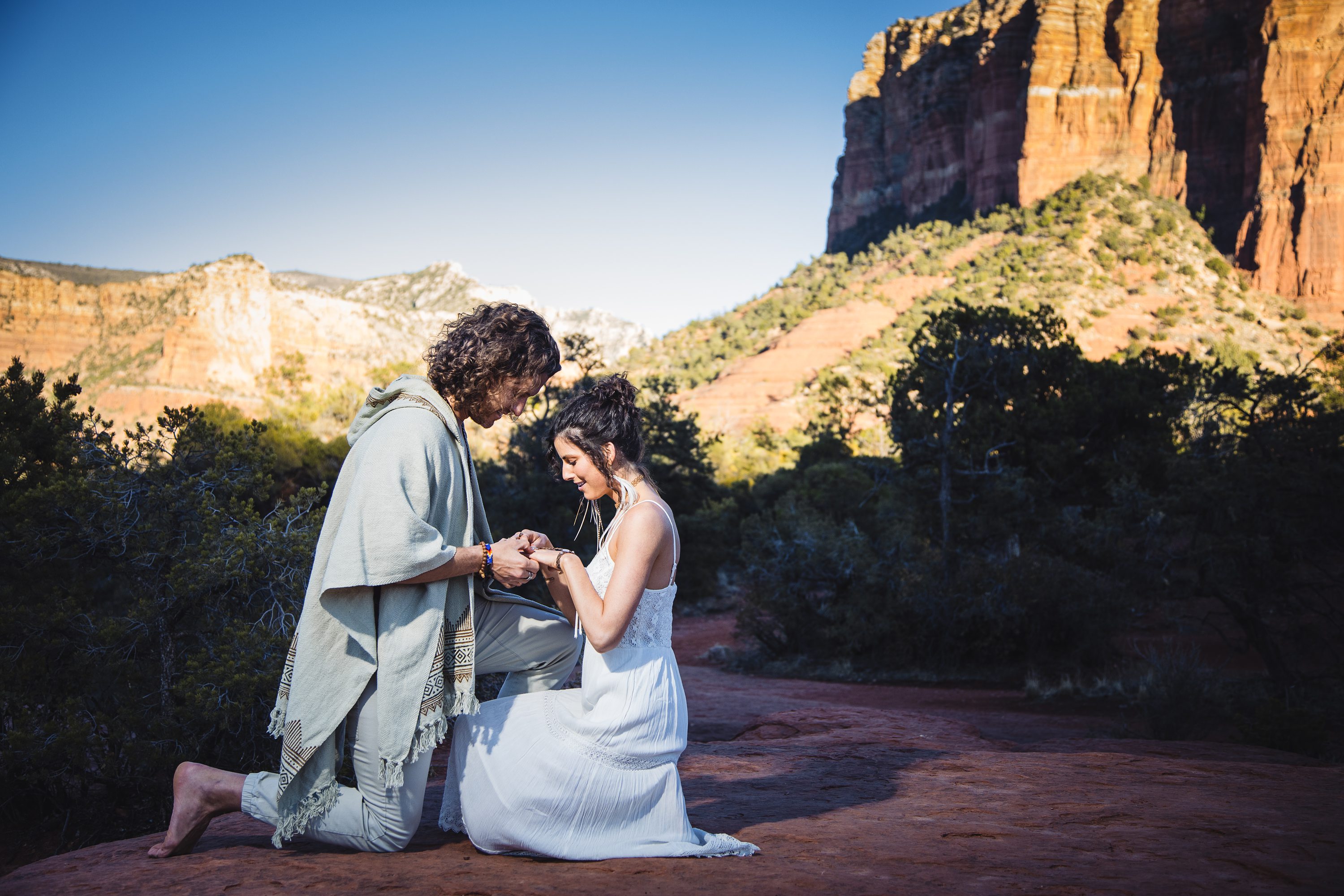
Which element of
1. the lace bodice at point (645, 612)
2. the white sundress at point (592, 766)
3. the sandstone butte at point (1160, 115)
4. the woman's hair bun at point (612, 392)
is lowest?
the white sundress at point (592, 766)

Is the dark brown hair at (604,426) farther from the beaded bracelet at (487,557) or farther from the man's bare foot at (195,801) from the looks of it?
the man's bare foot at (195,801)

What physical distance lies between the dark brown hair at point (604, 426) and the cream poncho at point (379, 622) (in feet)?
1.36

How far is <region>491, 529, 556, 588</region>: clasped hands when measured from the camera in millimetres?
2670

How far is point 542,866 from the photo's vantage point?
2.63 meters

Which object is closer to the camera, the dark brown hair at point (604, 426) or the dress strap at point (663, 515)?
the dress strap at point (663, 515)

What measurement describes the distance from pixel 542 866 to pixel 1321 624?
47.6ft

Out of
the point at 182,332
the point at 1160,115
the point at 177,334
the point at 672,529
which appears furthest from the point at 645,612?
the point at 1160,115

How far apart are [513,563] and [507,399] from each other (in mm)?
623

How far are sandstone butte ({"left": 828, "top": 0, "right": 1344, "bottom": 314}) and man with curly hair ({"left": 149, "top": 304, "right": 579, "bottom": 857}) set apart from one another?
51.7 metres

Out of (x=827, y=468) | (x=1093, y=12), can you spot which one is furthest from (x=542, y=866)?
(x=1093, y=12)

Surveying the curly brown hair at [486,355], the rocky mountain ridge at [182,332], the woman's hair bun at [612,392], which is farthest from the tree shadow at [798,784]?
the rocky mountain ridge at [182,332]

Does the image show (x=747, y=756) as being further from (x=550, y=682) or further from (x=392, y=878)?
(x=392, y=878)

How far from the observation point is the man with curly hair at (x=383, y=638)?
8.52 feet

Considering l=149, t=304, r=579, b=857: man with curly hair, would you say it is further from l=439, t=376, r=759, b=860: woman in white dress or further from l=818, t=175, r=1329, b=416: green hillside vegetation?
l=818, t=175, r=1329, b=416: green hillside vegetation
